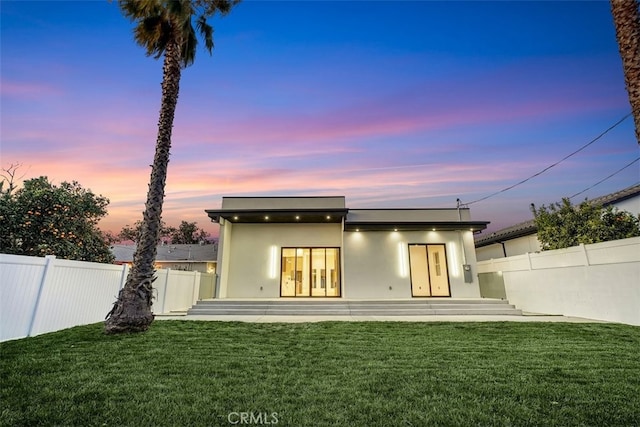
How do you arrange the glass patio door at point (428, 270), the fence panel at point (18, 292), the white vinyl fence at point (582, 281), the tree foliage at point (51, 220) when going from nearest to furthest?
the fence panel at point (18, 292) → the white vinyl fence at point (582, 281) → the tree foliage at point (51, 220) → the glass patio door at point (428, 270)

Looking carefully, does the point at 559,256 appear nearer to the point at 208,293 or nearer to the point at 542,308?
the point at 542,308

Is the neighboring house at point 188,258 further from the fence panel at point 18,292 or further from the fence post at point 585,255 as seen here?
the fence post at point 585,255

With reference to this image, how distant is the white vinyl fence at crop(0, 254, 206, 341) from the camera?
4773 mm

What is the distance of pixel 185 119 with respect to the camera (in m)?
12.1

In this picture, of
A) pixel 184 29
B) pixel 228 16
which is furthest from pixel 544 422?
pixel 228 16

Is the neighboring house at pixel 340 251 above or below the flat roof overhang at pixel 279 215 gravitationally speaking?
below

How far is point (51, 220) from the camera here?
1145 cm

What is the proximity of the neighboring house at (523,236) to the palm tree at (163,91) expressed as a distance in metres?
15.5

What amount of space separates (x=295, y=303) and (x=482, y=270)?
9019 mm

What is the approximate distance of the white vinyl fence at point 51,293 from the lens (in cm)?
477

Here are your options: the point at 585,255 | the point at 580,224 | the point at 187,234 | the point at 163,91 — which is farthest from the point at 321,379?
the point at 187,234

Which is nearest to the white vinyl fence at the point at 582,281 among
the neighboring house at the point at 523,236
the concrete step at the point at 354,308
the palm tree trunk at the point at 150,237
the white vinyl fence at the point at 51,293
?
the concrete step at the point at 354,308

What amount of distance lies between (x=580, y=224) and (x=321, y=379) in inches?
430

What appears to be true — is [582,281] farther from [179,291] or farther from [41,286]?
[41,286]
